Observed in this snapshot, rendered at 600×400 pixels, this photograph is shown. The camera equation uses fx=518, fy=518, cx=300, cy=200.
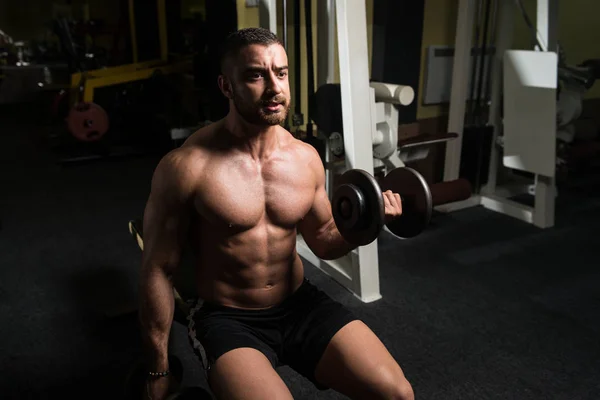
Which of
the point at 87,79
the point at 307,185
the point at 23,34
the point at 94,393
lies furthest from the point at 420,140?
the point at 23,34

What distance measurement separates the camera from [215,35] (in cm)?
285

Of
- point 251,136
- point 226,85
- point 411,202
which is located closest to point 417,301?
point 411,202

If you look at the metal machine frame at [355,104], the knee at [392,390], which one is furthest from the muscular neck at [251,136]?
the metal machine frame at [355,104]

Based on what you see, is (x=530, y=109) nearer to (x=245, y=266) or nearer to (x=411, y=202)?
(x=411, y=202)

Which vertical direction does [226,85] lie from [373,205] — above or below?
above

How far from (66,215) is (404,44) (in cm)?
218

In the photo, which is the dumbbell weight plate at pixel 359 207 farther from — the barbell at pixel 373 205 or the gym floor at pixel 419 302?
the gym floor at pixel 419 302

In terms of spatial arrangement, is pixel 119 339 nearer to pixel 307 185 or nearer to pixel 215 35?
pixel 307 185

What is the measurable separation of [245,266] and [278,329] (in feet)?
0.56

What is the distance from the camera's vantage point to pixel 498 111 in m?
3.10

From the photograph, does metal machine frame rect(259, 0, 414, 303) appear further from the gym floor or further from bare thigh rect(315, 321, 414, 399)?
bare thigh rect(315, 321, 414, 399)

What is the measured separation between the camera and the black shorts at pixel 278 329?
1.12m

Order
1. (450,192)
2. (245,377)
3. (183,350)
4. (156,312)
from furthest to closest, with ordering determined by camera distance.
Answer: (450,192) → (183,350) → (156,312) → (245,377)

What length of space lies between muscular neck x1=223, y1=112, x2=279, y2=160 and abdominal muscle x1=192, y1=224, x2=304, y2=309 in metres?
0.17
